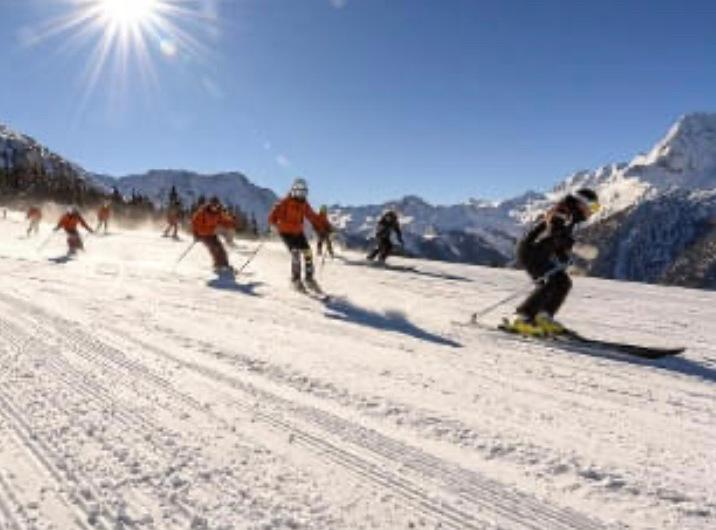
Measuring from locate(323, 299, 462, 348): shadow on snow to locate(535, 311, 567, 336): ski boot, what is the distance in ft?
5.13

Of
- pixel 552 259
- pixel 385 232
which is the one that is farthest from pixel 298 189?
pixel 385 232

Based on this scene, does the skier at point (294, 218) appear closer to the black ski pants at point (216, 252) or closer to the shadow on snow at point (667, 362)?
the black ski pants at point (216, 252)

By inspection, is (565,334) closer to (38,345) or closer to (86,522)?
(38,345)

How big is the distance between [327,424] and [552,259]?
21.0 ft

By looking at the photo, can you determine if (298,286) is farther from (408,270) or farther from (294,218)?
(408,270)

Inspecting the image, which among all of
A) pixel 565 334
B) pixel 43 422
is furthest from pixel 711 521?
pixel 565 334

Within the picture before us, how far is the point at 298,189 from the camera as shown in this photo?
15953 mm

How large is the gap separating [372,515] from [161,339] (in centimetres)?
486

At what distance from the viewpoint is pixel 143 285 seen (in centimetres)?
1379

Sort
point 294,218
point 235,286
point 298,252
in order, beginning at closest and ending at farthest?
point 235,286
point 298,252
point 294,218

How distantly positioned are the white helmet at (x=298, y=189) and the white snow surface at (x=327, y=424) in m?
5.01

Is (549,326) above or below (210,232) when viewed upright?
below

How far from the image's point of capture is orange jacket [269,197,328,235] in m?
→ 15.8

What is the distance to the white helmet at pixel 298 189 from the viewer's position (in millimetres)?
15922
